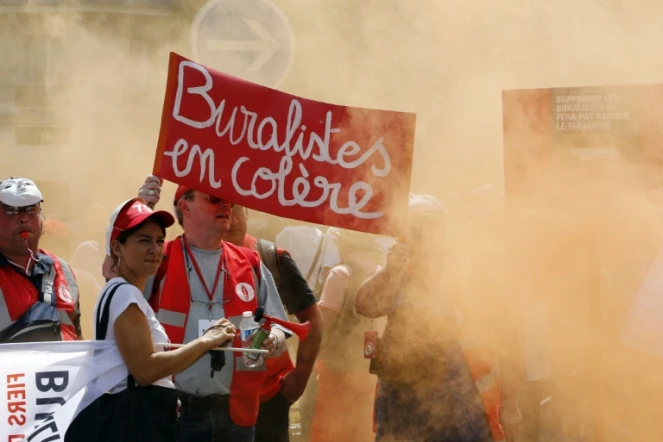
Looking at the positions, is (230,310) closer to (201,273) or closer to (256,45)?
(201,273)

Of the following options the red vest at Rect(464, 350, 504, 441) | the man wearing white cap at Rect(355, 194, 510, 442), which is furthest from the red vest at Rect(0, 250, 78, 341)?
the red vest at Rect(464, 350, 504, 441)

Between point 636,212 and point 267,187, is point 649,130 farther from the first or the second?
point 267,187

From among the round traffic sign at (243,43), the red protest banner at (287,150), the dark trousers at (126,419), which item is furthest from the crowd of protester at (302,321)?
the round traffic sign at (243,43)

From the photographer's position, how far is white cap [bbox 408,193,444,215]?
473 cm

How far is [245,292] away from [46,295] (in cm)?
82

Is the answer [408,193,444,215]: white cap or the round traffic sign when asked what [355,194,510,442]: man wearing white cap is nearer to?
[408,193,444,215]: white cap

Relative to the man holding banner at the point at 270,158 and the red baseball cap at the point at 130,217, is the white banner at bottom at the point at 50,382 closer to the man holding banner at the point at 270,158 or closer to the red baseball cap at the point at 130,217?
the red baseball cap at the point at 130,217

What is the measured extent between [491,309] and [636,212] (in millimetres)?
831

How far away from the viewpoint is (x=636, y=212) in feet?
17.2

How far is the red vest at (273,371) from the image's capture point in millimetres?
4754

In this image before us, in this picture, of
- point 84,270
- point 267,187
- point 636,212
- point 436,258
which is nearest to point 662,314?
point 636,212

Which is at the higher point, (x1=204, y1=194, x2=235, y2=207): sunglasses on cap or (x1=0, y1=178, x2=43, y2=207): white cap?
(x1=0, y1=178, x2=43, y2=207): white cap

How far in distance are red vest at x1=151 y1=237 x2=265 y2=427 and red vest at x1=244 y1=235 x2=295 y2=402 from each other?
445 mm

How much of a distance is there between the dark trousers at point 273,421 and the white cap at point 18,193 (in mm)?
1318
